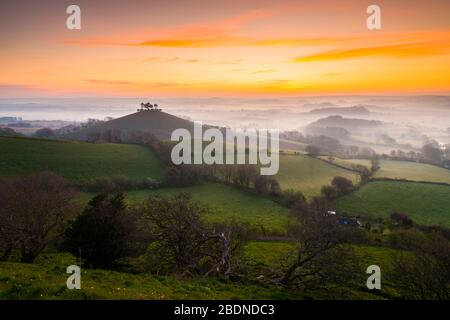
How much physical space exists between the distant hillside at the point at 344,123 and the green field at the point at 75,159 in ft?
342

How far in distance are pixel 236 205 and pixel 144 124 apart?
7837cm

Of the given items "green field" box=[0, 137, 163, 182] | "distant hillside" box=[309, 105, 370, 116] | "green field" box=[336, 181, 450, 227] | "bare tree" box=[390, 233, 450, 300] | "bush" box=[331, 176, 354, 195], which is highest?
"distant hillside" box=[309, 105, 370, 116]

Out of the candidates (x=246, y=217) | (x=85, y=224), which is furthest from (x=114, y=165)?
(x=85, y=224)

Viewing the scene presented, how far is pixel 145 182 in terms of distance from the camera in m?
47.3

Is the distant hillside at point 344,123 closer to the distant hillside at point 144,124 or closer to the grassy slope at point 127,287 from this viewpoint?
the distant hillside at point 144,124

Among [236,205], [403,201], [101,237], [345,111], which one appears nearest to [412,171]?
[403,201]

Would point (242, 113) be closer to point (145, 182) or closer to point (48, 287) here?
point (145, 182)

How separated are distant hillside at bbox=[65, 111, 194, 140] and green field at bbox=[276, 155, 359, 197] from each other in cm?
4813

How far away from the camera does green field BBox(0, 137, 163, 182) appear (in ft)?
146

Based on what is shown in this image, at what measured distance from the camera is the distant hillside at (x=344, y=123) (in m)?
137

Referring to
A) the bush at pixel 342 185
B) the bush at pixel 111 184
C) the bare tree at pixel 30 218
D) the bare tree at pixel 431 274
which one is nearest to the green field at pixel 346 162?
the bush at pixel 342 185

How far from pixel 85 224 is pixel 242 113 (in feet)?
309

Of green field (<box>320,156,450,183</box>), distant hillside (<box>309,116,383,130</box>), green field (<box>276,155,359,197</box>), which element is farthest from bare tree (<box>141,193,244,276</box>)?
distant hillside (<box>309,116,383,130</box>)

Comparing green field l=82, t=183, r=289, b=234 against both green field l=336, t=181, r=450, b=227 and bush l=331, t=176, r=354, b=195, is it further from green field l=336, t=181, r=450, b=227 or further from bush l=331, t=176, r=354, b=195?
bush l=331, t=176, r=354, b=195
